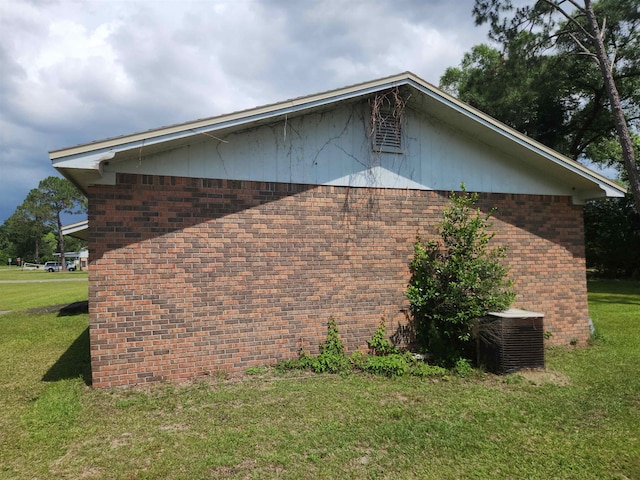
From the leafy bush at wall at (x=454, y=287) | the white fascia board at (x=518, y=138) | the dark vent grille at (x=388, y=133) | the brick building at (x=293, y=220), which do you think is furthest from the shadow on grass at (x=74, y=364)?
the white fascia board at (x=518, y=138)

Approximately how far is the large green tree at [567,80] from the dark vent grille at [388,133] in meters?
5.71

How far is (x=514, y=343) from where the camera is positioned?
610cm

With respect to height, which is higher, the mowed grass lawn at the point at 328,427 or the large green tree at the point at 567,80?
the large green tree at the point at 567,80

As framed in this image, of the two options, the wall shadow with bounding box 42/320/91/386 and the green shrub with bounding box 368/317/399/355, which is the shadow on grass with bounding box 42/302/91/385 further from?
the green shrub with bounding box 368/317/399/355

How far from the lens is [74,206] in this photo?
70312mm

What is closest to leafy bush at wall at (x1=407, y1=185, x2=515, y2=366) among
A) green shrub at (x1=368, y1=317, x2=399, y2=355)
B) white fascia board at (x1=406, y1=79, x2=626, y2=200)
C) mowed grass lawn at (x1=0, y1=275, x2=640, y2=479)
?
green shrub at (x1=368, y1=317, x2=399, y2=355)

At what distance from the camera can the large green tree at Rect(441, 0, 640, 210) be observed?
10812 mm

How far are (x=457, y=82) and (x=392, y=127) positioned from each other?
96.9ft

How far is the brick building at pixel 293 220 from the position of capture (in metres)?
5.62

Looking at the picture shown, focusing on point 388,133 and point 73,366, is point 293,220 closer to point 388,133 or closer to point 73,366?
point 388,133

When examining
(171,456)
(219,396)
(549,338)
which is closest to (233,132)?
(219,396)

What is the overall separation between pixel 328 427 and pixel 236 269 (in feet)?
9.12

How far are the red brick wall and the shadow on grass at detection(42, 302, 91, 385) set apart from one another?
1327 mm

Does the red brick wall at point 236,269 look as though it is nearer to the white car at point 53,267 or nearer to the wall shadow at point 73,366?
the wall shadow at point 73,366
